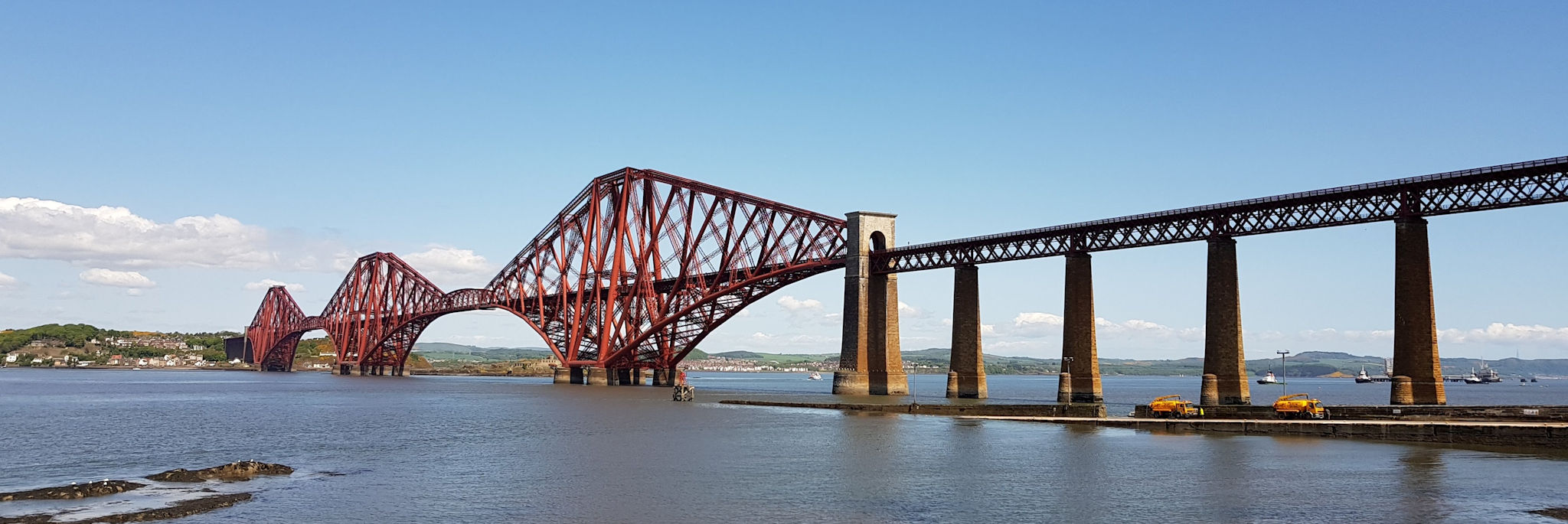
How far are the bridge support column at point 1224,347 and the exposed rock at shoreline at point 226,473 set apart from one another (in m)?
52.2

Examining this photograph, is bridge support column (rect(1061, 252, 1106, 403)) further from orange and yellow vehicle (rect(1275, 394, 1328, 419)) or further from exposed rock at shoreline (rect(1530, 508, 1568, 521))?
exposed rock at shoreline (rect(1530, 508, 1568, 521))

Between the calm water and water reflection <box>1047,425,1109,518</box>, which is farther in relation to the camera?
water reflection <box>1047,425,1109,518</box>

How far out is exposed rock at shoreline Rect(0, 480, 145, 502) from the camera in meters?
33.8

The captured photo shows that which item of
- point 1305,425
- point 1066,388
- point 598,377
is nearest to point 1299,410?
point 1305,425

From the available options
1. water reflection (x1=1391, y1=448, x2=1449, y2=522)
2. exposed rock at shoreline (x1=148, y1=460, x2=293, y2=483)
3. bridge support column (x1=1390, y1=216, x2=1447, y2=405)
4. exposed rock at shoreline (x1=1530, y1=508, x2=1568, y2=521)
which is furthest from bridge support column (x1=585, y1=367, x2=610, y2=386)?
exposed rock at shoreline (x1=1530, y1=508, x2=1568, y2=521)

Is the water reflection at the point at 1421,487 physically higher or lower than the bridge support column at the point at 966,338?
lower

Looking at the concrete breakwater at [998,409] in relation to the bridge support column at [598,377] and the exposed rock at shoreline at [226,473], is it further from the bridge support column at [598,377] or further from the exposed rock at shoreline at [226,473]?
the bridge support column at [598,377]

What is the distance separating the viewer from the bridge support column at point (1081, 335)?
80.7 metres

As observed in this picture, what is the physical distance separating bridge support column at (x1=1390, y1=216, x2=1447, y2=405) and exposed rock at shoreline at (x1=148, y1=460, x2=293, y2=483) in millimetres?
52002

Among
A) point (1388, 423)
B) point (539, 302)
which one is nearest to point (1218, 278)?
point (1388, 423)

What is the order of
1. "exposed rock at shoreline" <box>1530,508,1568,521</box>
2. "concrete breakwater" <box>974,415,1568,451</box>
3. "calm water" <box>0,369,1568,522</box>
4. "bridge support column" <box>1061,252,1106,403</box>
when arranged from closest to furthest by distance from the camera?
"exposed rock at shoreline" <box>1530,508,1568,521</box>
"calm water" <box>0,369,1568,522</box>
"concrete breakwater" <box>974,415,1568,451</box>
"bridge support column" <box>1061,252,1106,403</box>

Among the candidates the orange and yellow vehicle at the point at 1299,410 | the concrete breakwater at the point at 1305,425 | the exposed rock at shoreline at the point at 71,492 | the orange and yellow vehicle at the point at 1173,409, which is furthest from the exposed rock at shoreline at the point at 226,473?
the orange and yellow vehicle at the point at 1299,410

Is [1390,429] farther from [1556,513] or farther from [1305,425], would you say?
[1556,513]

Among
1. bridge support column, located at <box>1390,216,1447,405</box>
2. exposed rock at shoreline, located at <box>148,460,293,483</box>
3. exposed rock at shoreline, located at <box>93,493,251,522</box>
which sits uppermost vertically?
bridge support column, located at <box>1390,216,1447,405</box>
